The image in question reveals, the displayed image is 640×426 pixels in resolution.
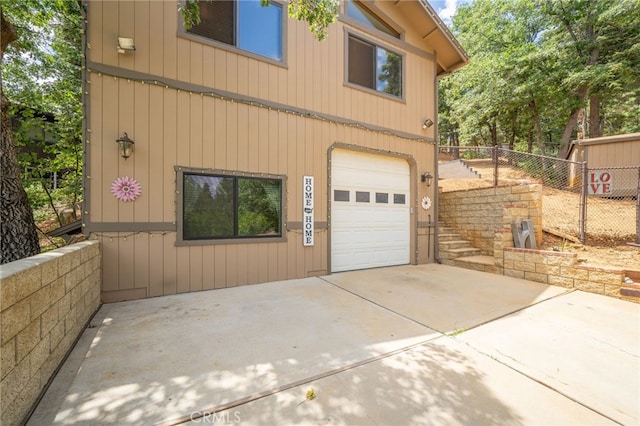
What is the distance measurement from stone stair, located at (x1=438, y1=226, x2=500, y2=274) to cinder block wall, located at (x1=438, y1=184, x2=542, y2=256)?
0.16 m

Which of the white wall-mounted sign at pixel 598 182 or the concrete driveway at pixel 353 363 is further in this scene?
the white wall-mounted sign at pixel 598 182

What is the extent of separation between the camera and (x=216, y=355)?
7.38ft

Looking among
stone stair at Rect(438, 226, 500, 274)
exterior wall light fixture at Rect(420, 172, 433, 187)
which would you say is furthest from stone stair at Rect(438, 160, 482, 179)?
exterior wall light fixture at Rect(420, 172, 433, 187)

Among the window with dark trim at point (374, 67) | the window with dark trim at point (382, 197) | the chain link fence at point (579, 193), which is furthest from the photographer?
the window with dark trim at point (382, 197)

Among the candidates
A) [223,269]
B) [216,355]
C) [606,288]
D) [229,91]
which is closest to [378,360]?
[216,355]

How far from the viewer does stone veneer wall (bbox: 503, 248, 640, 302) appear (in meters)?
3.79

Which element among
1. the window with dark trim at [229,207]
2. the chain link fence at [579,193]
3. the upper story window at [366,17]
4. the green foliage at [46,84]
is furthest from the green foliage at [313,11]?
the chain link fence at [579,193]

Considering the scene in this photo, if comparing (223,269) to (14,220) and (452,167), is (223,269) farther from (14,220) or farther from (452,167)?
(452,167)

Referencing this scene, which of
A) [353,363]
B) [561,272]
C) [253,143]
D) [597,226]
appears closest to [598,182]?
[597,226]

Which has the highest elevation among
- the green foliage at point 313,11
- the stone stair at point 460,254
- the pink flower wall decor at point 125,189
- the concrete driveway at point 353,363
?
the green foliage at point 313,11

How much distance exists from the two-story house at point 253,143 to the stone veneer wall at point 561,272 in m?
1.89

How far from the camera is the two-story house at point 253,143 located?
3.62 metres

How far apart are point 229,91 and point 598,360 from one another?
5.46 meters

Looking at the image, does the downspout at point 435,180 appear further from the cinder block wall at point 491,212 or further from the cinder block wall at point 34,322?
the cinder block wall at point 34,322
